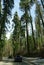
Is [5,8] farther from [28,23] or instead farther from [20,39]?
[20,39]

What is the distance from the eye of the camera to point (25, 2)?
48.9 metres

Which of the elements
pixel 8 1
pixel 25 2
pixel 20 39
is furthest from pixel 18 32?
pixel 8 1

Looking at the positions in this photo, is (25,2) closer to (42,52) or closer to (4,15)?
(4,15)

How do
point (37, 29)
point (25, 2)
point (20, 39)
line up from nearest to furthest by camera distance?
point (25, 2), point (37, 29), point (20, 39)

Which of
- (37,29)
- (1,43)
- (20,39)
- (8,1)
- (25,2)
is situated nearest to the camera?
(8,1)

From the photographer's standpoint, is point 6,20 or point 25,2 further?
point 25,2

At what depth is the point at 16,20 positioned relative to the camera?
6869 cm

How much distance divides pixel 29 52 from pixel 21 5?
12.2 metres

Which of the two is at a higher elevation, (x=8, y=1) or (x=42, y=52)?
(x=8, y=1)

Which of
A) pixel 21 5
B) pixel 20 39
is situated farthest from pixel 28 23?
pixel 20 39

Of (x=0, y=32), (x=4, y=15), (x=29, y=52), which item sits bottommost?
(x=29, y=52)

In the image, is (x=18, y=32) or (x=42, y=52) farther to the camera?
(x=18, y=32)

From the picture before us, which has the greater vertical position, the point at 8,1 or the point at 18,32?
the point at 8,1

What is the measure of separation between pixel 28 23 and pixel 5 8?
12253 mm
